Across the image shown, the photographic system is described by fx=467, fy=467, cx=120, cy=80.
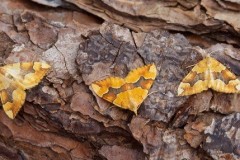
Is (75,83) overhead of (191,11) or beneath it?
beneath

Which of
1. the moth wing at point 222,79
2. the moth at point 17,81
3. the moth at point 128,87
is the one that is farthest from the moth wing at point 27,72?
the moth wing at point 222,79

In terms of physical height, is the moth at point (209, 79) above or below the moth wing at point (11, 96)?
above

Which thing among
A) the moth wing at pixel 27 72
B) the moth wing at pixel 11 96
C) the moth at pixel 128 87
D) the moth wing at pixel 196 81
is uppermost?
the moth wing at pixel 196 81

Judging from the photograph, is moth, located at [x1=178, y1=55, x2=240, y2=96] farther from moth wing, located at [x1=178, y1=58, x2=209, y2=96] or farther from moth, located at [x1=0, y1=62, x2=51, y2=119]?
moth, located at [x1=0, y1=62, x2=51, y2=119]

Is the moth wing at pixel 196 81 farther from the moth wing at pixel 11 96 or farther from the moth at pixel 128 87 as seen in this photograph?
the moth wing at pixel 11 96

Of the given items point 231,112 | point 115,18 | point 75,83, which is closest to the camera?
point 231,112

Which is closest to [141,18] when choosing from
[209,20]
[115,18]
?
[115,18]

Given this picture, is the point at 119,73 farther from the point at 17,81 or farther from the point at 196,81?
the point at 17,81

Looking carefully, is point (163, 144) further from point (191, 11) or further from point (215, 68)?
point (191, 11)
